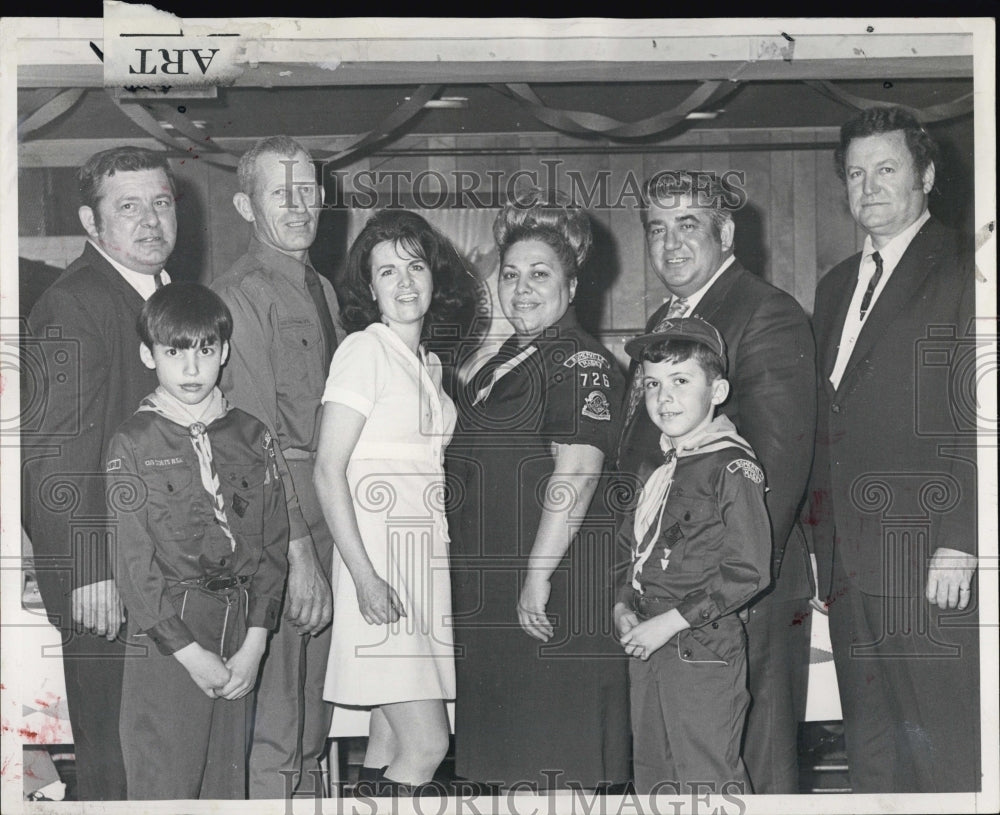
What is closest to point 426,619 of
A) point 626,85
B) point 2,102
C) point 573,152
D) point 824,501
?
point 824,501

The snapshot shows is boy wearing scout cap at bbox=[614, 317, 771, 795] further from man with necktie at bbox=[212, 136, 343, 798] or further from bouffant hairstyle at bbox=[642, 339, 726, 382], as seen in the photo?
man with necktie at bbox=[212, 136, 343, 798]

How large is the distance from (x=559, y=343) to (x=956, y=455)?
75 cm

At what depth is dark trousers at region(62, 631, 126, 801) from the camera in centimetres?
200

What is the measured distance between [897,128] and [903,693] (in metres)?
1.02

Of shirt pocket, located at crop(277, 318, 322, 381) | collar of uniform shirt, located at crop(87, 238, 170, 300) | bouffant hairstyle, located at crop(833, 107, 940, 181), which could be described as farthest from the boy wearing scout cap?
collar of uniform shirt, located at crop(87, 238, 170, 300)

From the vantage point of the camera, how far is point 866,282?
6.72 feet

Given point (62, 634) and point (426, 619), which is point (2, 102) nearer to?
point (62, 634)

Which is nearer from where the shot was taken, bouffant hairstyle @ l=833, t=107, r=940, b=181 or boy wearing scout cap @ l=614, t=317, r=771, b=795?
boy wearing scout cap @ l=614, t=317, r=771, b=795

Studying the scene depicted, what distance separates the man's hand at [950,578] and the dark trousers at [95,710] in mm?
1462

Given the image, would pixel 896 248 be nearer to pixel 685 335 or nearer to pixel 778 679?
pixel 685 335

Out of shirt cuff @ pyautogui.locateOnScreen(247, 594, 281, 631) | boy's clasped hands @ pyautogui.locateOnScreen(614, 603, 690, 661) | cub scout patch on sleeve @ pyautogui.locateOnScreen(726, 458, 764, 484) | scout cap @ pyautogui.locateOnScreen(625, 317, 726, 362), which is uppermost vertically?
scout cap @ pyautogui.locateOnScreen(625, 317, 726, 362)

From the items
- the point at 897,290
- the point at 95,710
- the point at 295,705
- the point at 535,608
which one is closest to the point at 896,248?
the point at 897,290

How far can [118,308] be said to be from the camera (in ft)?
6.58
